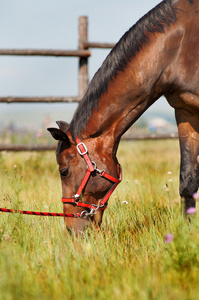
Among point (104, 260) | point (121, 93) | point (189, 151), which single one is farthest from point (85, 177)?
point (189, 151)

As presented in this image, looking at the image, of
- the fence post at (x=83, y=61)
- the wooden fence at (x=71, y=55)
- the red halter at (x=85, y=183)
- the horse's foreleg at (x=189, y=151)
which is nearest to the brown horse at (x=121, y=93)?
the red halter at (x=85, y=183)

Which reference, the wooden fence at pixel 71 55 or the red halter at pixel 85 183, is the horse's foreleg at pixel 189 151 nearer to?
the red halter at pixel 85 183

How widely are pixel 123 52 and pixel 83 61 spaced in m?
3.39

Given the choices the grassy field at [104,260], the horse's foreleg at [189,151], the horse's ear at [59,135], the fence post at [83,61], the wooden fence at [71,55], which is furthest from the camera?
the fence post at [83,61]

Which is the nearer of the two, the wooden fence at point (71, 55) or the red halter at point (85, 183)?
the red halter at point (85, 183)

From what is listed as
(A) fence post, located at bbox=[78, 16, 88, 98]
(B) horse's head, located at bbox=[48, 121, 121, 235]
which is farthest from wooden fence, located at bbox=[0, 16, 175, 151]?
(B) horse's head, located at bbox=[48, 121, 121, 235]

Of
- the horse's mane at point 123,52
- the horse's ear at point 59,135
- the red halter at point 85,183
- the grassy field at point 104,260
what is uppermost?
the horse's mane at point 123,52

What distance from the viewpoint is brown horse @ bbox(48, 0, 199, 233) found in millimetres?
2455

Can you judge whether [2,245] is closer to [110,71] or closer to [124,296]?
[124,296]

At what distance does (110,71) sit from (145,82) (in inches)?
10.0

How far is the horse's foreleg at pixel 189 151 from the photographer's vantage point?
2795 mm

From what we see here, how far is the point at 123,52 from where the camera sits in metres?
2.47

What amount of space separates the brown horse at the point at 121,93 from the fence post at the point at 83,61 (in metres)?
3.19

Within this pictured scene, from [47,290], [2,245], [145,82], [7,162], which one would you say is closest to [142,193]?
[145,82]
